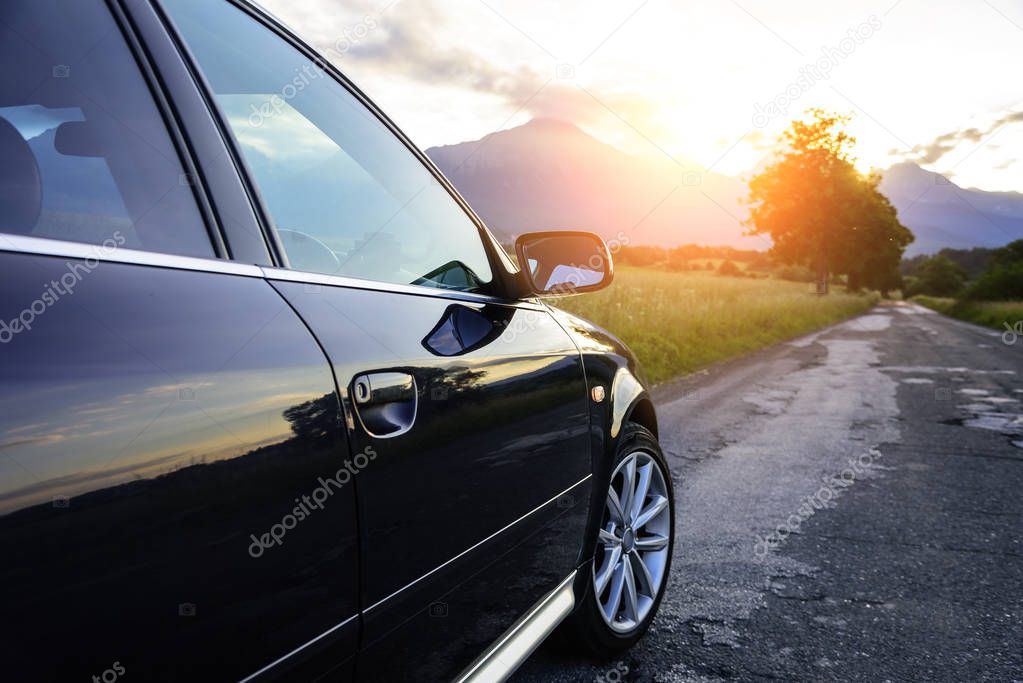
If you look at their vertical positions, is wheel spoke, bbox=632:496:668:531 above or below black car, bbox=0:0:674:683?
below

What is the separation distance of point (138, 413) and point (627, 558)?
211 centimetres

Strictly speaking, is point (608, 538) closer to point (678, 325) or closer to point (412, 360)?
point (412, 360)

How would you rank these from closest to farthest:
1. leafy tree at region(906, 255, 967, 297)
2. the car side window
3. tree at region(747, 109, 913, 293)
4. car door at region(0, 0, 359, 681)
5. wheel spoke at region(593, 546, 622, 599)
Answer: car door at region(0, 0, 359, 681), the car side window, wheel spoke at region(593, 546, 622, 599), tree at region(747, 109, 913, 293), leafy tree at region(906, 255, 967, 297)

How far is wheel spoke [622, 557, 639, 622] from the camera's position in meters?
2.66

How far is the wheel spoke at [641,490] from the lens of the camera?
9.09ft

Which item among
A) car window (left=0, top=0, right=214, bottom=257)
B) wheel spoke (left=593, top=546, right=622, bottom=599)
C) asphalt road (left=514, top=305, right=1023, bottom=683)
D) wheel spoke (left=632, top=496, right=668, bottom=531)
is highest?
car window (left=0, top=0, right=214, bottom=257)

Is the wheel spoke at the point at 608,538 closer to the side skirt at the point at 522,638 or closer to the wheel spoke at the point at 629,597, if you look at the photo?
the wheel spoke at the point at 629,597

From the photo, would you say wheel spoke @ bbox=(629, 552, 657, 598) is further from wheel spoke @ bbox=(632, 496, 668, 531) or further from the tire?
wheel spoke @ bbox=(632, 496, 668, 531)

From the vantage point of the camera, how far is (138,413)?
93cm

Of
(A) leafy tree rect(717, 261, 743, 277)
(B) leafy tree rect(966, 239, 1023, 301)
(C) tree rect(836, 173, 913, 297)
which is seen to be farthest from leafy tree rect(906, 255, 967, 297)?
(C) tree rect(836, 173, 913, 297)

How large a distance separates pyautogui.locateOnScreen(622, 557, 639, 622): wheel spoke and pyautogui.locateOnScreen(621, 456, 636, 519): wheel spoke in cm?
19

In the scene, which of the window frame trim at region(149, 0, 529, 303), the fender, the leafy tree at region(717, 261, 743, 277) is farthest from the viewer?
the leafy tree at region(717, 261, 743, 277)

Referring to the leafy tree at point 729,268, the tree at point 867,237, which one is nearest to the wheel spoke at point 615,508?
the tree at point 867,237

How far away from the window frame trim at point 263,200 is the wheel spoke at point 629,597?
113 centimetres
